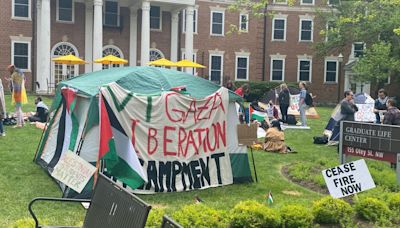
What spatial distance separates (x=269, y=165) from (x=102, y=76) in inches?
172

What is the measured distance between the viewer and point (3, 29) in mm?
31656

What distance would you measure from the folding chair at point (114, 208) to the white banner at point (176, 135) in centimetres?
378

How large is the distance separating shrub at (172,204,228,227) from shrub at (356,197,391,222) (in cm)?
201

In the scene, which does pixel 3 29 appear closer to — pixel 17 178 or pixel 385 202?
pixel 17 178

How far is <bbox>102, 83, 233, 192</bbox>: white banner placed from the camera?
859cm

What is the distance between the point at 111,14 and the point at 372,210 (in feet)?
97.5

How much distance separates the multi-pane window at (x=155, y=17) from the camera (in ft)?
116

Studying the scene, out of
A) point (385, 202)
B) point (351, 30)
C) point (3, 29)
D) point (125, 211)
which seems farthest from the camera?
point (351, 30)

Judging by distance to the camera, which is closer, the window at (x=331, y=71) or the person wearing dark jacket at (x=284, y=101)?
the person wearing dark jacket at (x=284, y=101)

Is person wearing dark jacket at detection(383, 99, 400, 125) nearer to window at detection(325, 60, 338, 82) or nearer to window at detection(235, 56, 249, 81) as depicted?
window at detection(235, 56, 249, 81)

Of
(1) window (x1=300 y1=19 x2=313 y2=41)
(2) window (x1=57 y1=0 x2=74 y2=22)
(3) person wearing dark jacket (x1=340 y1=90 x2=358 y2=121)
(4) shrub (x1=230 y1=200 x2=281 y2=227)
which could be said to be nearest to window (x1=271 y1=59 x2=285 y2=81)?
(1) window (x1=300 y1=19 x2=313 y2=41)

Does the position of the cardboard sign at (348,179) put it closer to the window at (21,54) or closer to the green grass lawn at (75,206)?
the green grass lawn at (75,206)

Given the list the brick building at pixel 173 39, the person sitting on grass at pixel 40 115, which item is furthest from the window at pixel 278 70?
the person sitting on grass at pixel 40 115

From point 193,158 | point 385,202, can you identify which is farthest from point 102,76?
point 385,202
